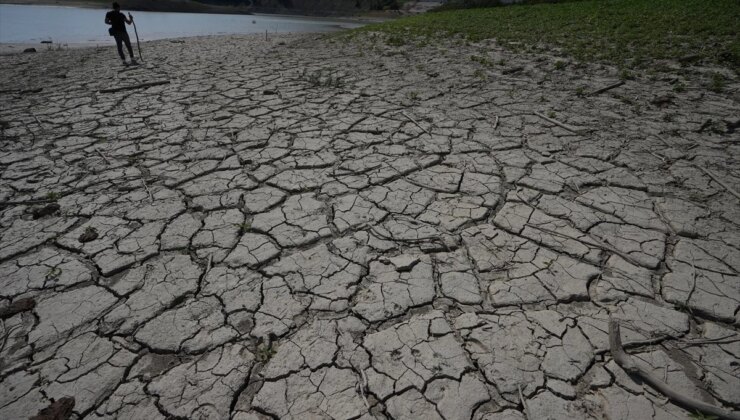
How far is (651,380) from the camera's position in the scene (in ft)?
4.36

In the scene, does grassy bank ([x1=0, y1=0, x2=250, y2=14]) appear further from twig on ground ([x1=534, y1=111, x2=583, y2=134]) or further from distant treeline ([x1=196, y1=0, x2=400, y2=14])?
twig on ground ([x1=534, y1=111, x2=583, y2=134])

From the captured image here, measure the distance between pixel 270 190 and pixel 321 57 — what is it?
225 inches

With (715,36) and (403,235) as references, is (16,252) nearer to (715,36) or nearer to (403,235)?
(403,235)

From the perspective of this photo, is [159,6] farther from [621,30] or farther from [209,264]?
[209,264]

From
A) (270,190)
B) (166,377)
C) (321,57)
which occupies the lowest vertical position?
(166,377)

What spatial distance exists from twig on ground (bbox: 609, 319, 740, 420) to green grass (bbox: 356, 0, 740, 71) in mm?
5211

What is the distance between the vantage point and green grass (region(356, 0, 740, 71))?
5430 mm

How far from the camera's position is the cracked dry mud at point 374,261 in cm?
137

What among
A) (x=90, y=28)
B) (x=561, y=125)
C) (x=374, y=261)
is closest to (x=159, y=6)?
(x=90, y=28)

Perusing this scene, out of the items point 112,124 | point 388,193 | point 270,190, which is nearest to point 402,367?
point 388,193

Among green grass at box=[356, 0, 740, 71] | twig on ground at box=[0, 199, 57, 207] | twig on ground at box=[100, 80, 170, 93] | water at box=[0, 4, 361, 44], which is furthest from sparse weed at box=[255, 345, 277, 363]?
water at box=[0, 4, 361, 44]

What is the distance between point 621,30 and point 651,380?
8020 millimetres

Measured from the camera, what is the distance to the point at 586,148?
3139 millimetres

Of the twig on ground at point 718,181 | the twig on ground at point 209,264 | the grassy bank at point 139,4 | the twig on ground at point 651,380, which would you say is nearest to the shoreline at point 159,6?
the grassy bank at point 139,4
